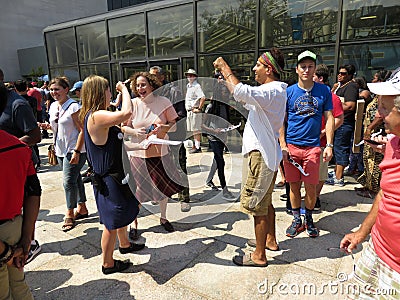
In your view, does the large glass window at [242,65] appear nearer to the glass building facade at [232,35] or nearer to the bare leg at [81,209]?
the glass building facade at [232,35]

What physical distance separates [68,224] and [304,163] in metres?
2.84

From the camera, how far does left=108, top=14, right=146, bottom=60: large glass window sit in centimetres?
800

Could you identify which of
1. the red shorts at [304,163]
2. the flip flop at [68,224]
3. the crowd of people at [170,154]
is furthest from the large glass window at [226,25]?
the flip flop at [68,224]

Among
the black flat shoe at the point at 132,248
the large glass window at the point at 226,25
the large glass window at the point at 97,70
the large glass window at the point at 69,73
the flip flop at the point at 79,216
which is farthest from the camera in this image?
the large glass window at the point at 69,73

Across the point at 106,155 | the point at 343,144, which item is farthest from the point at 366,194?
the point at 106,155

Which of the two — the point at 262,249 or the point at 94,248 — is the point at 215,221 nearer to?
the point at 262,249

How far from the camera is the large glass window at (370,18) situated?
203 inches

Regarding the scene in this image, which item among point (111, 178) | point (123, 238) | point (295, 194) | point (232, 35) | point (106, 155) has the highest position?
point (232, 35)

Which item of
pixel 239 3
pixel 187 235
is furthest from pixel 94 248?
pixel 239 3

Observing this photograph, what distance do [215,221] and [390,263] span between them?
232 cm

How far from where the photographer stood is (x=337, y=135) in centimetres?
486

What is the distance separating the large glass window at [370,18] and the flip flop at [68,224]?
571 cm

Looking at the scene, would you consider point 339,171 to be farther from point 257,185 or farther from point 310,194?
point 257,185

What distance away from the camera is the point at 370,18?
5324 mm
